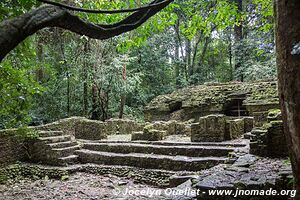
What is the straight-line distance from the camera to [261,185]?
335 centimetres

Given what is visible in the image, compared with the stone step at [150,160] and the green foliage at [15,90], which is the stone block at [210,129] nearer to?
the stone step at [150,160]

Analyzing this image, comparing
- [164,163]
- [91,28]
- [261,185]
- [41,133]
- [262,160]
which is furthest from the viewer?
[41,133]

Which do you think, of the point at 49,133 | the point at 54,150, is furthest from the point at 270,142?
the point at 49,133

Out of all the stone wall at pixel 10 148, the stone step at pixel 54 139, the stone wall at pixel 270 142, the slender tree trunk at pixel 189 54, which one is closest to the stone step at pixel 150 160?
the stone step at pixel 54 139

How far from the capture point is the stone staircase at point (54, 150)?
9594 millimetres

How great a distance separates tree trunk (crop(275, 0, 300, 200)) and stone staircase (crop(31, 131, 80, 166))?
8831 millimetres

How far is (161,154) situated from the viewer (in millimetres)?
8656

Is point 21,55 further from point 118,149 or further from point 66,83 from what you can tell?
point 66,83

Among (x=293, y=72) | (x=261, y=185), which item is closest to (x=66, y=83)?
(x=261, y=185)

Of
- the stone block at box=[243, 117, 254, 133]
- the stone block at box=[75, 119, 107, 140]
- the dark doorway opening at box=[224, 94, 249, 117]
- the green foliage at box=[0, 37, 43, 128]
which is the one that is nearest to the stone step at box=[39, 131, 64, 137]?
the stone block at box=[75, 119, 107, 140]

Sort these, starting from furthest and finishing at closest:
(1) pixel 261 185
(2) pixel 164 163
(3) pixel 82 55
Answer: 1. (3) pixel 82 55
2. (2) pixel 164 163
3. (1) pixel 261 185

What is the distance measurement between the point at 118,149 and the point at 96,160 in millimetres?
885

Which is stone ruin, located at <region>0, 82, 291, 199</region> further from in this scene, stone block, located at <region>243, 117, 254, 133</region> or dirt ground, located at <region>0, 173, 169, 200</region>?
dirt ground, located at <region>0, 173, 169, 200</region>

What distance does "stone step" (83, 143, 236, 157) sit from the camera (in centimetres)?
773
